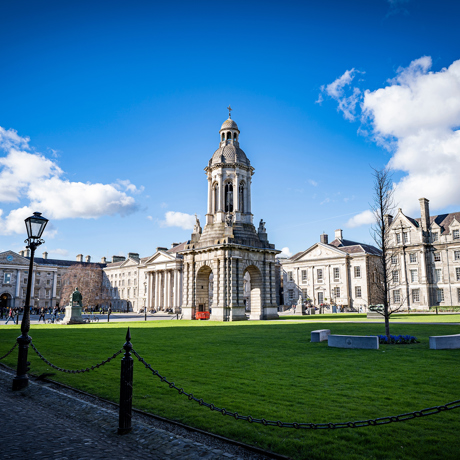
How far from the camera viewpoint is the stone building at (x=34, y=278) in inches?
3519

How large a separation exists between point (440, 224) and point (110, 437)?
225 ft

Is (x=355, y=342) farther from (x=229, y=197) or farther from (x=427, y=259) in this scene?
(x=427, y=259)

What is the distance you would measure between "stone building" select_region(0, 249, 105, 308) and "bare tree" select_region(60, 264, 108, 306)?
→ 323cm

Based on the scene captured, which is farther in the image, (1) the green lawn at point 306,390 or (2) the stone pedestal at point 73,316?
(2) the stone pedestal at point 73,316

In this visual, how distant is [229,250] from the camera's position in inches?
1576

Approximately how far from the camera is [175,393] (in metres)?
8.66

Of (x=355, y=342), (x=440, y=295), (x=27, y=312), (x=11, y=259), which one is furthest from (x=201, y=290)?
(x=11, y=259)

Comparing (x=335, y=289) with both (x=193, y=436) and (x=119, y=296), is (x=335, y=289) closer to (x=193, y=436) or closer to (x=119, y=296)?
(x=119, y=296)

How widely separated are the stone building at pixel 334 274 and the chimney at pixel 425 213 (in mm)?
9155

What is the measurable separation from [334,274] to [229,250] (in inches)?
1470

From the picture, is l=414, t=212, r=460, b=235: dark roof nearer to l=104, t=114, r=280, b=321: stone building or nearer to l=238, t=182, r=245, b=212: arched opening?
l=104, t=114, r=280, b=321: stone building

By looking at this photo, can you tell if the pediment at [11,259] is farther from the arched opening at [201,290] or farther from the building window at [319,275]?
the building window at [319,275]

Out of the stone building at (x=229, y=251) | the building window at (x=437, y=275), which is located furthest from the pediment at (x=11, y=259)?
the building window at (x=437, y=275)

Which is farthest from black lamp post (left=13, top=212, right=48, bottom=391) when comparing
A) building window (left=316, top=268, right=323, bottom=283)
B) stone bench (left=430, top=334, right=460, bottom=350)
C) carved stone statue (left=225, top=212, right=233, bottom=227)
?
building window (left=316, top=268, right=323, bottom=283)
